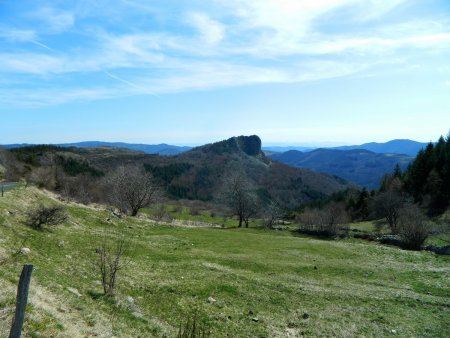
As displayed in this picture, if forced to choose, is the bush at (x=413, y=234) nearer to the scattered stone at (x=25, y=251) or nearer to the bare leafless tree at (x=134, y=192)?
the bare leafless tree at (x=134, y=192)

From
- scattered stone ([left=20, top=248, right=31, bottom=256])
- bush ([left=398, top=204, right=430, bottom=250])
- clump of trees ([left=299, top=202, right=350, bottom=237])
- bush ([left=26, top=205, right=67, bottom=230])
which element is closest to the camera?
scattered stone ([left=20, top=248, right=31, bottom=256])

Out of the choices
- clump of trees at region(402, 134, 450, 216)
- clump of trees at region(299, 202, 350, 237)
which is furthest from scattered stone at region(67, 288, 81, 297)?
clump of trees at region(402, 134, 450, 216)

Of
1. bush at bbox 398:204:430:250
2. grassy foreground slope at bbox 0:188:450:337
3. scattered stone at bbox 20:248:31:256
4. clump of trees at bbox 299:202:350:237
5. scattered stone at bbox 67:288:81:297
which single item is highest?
scattered stone at bbox 20:248:31:256

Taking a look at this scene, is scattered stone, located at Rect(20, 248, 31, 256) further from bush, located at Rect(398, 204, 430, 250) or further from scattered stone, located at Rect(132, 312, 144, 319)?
bush, located at Rect(398, 204, 430, 250)

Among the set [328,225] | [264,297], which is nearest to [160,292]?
[264,297]

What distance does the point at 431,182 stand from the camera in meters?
99.1

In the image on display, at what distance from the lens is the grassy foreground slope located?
15039 mm

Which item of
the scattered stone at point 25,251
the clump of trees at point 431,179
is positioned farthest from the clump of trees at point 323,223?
the scattered stone at point 25,251

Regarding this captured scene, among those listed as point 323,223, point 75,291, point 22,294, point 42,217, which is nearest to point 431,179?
point 323,223

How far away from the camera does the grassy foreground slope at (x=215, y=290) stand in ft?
49.3

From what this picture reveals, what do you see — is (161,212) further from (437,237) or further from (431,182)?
(431,182)

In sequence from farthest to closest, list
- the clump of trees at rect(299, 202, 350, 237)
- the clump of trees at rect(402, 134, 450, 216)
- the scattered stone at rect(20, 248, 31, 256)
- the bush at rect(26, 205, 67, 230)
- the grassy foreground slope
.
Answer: the clump of trees at rect(402, 134, 450, 216) → the clump of trees at rect(299, 202, 350, 237) → the bush at rect(26, 205, 67, 230) → the scattered stone at rect(20, 248, 31, 256) → the grassy foreground slope

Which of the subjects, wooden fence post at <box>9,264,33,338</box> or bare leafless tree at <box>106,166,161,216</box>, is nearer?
wooden fence post at <box>9,264,33,338</box>

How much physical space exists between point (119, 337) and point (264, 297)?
12.1m
